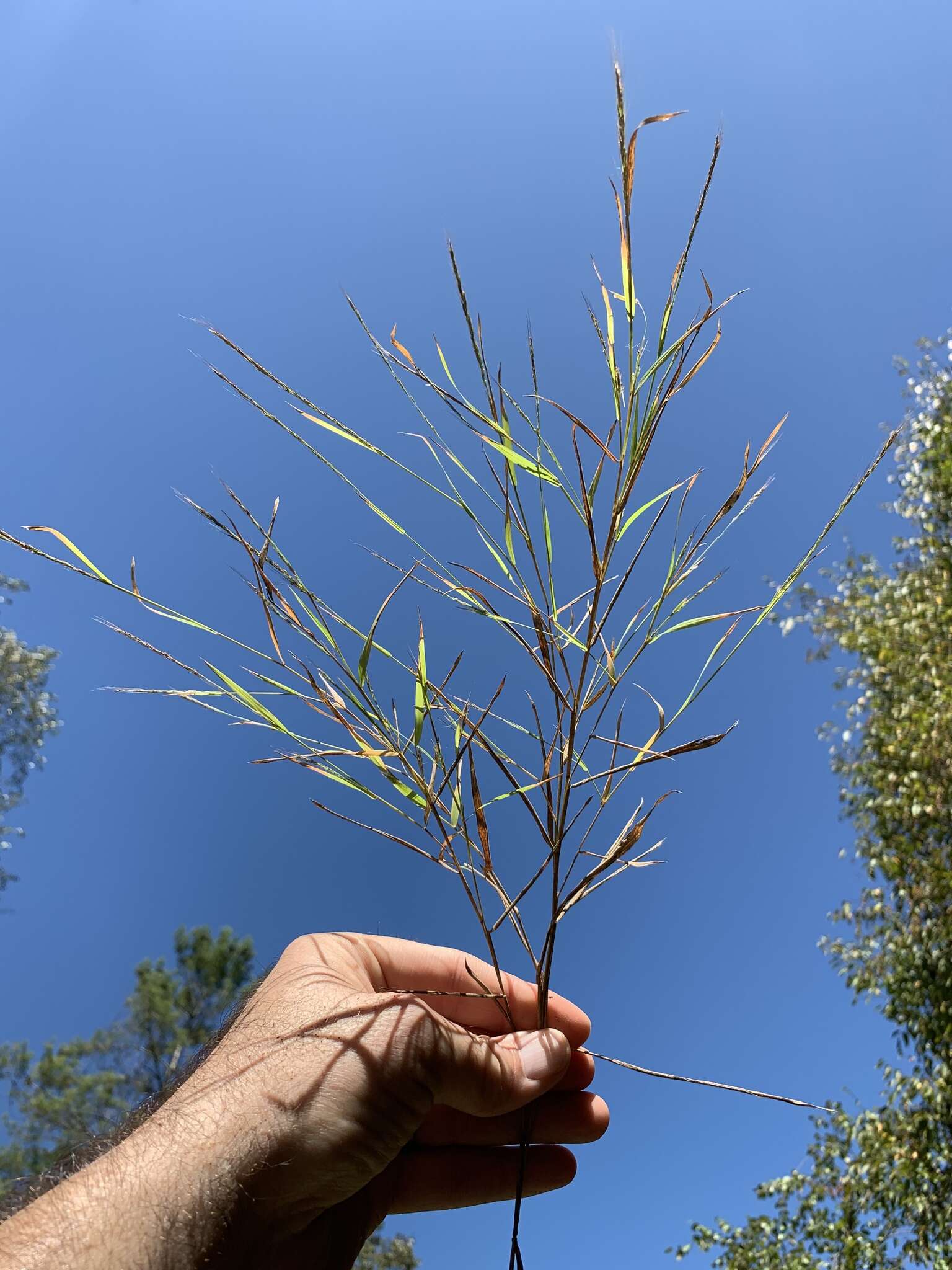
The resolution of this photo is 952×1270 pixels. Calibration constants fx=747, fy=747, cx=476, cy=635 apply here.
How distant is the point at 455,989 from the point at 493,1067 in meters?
0.39

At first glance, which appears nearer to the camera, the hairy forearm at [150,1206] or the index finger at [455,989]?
the hairy forearm at [150,1206]

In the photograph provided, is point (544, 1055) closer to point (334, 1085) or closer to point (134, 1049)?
point (334, 1085)

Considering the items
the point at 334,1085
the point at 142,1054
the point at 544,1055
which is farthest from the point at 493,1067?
the point at 142,1054

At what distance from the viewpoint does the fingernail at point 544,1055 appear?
0.95 metres

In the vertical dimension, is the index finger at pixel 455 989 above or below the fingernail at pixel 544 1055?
above

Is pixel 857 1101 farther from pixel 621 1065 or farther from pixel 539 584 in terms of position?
pixel 539 584

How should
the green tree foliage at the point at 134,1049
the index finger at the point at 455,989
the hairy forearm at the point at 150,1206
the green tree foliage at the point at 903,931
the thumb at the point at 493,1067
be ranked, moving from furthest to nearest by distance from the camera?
the green tree foliage at the point at 134,1049 < the green tree foliage at the point at 903,931 < the index finger at the point at 455,989 < the thumb at the point at 493,1067 < the hairy forearm at the point at 150,1206

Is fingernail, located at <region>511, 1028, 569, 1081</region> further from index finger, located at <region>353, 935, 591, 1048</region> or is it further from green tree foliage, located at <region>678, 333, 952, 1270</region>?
green tree foliage, located at <region>678, 333, 952, 1270</region>

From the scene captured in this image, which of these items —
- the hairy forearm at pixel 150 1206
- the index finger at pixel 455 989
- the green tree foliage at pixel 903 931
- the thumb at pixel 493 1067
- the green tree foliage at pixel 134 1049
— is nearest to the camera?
the hairy forearm at pixel 150 1206

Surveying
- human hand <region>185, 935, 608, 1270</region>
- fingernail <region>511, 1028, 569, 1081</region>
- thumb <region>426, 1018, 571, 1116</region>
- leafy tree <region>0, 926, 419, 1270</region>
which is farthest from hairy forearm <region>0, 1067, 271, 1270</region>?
leafy tree <region>0, 926, 419, 1270</region>

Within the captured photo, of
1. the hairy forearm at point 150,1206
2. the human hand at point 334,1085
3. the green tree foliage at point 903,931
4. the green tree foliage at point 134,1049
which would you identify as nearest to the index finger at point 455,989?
the human hand at point 334,1085

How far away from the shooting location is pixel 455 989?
4.21 ft

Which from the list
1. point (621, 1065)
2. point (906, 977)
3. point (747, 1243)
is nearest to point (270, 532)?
point (621, 1065)

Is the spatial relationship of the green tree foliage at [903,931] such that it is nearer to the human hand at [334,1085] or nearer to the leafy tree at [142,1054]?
the human hand at [334,1085]
